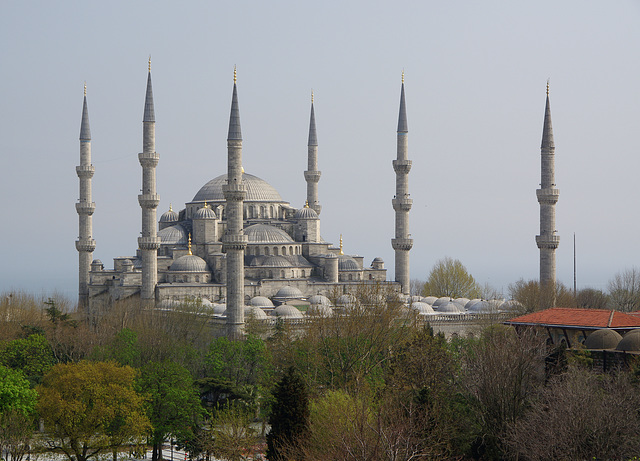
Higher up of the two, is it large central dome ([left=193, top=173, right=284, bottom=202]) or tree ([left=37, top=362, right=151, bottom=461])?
large central dome ([left=193, top=173, right=284, bottom=202])

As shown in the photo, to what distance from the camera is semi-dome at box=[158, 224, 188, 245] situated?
55875 mm

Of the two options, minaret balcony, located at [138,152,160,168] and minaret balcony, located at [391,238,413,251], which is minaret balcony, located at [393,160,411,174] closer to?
minaret balcony, located at [391,238,413,251]

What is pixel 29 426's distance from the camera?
28078 mm

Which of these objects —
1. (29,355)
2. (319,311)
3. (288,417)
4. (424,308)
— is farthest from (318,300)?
(288,417)

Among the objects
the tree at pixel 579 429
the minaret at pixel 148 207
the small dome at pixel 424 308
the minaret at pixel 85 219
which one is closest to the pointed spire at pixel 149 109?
the minaret at pixel 148 207

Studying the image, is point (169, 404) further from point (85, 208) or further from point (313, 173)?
point (313, 173)

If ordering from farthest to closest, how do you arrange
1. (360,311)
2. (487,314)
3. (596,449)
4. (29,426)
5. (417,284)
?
(417,284), (487,314), (360,311), (29,426), (596,449)

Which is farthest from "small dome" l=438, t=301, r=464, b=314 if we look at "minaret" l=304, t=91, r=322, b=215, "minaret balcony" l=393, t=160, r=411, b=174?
"minaret" l=304, t=91, r=322, b=215

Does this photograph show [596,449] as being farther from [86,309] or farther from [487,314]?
[86,309]

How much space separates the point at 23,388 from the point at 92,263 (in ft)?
101

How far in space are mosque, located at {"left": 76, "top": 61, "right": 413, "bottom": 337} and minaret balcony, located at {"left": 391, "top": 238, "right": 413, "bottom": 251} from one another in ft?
0.17

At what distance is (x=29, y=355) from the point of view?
35.7m

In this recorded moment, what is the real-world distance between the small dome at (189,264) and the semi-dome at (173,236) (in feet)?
9.75

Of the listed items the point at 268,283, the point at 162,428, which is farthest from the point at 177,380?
the point at 268,283
